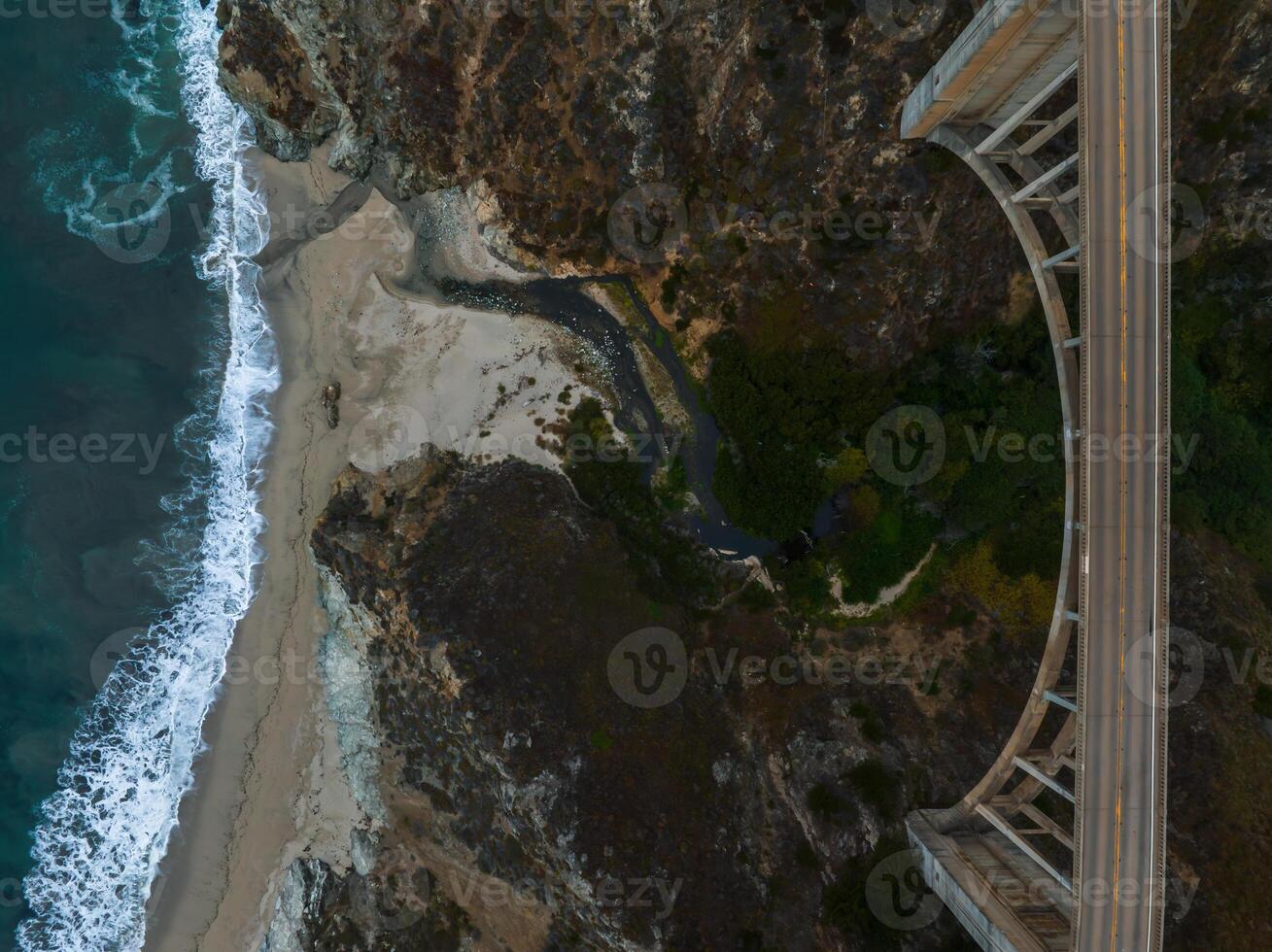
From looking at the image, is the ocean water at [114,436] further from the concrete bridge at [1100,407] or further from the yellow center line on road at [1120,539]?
the yellow center line on road at [1120,539]

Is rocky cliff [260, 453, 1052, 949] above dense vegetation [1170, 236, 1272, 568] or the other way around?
the other way around

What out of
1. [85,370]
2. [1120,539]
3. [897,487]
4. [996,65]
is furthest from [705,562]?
[85,370]

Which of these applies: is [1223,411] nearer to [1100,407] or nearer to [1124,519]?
[1124,519]

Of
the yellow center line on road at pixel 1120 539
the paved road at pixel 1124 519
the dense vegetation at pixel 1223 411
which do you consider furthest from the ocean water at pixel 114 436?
the dense vegetation at pixel 1223 411

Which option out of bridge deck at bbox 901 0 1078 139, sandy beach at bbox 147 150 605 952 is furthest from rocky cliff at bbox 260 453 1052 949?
bridge deck at bbox 901 0 1078 139

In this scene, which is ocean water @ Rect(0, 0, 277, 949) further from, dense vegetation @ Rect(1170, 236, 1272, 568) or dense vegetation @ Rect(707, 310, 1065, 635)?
dense vegetation @ Rect(1170, 236, 1272, 568)

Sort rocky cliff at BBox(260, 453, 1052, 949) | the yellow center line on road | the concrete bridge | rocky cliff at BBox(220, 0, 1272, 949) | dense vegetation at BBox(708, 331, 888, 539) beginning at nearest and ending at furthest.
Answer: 1. the concrete bridge
2. the yellow center line on road
3. rocky cliff at BBox(220, 0, 1272, 949)
4. rocky cliff at BBox(260, 453, 1052, 949)
5. dense vegetation at BBox(708, 331, 888, 539)

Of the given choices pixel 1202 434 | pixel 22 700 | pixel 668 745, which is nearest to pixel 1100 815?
pixel 668 745
